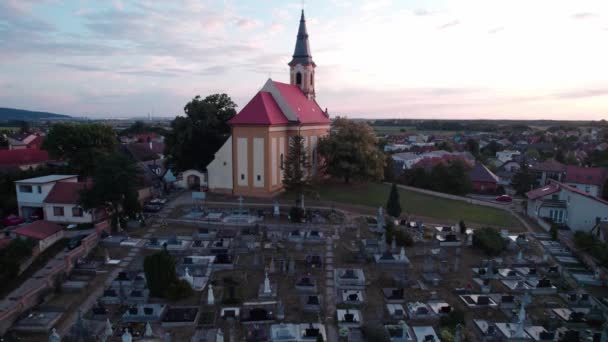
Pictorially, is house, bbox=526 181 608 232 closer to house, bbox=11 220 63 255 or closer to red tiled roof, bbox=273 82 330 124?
red tiled roof, bbox=273 82 330 124

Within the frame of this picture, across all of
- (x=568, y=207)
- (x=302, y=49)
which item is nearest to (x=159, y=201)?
(x=302, y=49)

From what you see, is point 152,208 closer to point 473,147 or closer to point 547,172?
point 547,172

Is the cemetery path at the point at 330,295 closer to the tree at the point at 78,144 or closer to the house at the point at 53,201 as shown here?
the house at the point at 53,201

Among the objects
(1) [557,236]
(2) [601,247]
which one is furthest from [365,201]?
(2) [601,247]

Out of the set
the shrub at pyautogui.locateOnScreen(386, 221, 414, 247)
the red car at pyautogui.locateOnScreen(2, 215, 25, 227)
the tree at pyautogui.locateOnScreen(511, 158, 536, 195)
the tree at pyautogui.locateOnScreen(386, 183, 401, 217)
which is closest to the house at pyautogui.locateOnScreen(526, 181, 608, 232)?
the tree at pyautogui.locateOnScreen(511, 158, 536, 195)

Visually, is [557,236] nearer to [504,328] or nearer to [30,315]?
[504,328]

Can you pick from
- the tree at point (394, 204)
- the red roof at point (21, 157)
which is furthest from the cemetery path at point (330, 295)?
the red roof at point (21, 157)
